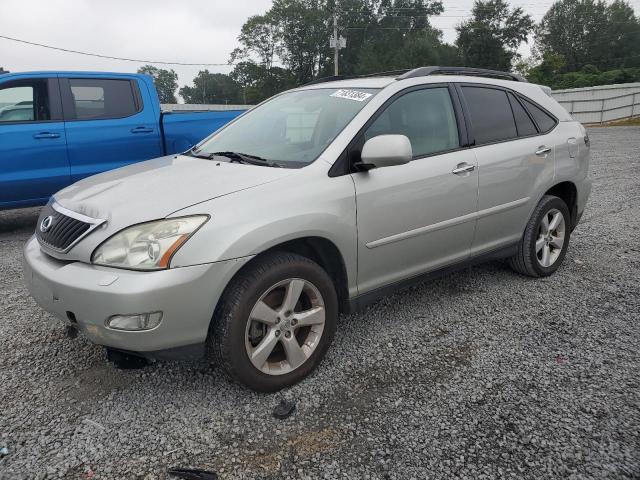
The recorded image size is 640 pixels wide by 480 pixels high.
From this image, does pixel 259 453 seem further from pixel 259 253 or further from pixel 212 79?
pixel 212 79

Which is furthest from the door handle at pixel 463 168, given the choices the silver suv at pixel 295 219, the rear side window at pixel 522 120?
the rear side window at pixel 522 120

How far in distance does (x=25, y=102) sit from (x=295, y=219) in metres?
4.68

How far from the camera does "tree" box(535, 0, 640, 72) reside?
66000 mm

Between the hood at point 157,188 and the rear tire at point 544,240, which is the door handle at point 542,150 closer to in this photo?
the rear tire at point 544,240

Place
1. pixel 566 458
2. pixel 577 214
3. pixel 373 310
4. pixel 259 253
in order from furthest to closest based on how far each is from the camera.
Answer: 1. pixel 577 214
2. pixel 373 310
3. pixel 259 253
4. pixel 566 458

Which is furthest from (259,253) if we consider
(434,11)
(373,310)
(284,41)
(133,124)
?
(434,11)

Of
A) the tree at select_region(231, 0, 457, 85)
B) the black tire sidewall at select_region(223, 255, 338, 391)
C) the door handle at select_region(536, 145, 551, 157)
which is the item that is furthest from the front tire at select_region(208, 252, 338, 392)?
the tree at select_region(231, 0, 457, 85)

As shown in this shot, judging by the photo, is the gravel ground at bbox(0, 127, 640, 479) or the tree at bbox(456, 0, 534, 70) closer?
the gravel ground at bbox(0, 127, 640, 479)

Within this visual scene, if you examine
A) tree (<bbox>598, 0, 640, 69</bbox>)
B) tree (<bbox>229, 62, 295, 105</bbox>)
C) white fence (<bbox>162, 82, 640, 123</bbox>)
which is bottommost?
white fence (<bbox>162, 82, 640, 123</bbox>)

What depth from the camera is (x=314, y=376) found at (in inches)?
Answer: 106

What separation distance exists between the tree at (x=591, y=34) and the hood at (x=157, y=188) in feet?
233

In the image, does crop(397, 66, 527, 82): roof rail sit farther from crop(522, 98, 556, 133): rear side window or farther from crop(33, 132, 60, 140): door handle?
crop(33, 132, 60, 140): door handle

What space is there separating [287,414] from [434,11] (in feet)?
269

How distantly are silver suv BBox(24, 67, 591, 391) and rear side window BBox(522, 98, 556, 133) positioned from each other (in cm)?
2
